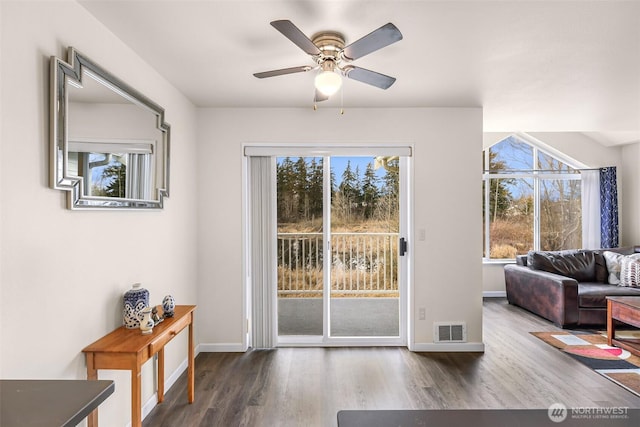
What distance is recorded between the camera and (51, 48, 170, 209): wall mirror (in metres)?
1.65

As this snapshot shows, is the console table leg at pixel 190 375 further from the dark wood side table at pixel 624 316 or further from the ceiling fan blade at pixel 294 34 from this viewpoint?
the dark wood side table at pixel 624 316

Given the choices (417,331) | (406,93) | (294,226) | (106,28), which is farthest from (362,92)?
(417,331)

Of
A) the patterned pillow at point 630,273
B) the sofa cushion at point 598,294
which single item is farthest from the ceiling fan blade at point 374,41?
the patterned pillow at point 630,273

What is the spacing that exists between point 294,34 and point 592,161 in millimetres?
6340

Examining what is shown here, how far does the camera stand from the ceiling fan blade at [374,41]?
1.70 m

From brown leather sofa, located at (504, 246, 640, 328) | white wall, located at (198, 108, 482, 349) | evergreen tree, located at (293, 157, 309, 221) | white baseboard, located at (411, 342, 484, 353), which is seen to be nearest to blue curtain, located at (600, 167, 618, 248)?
brown leather sofa, located at (504, 246, 640, 328)

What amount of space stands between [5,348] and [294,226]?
268cm

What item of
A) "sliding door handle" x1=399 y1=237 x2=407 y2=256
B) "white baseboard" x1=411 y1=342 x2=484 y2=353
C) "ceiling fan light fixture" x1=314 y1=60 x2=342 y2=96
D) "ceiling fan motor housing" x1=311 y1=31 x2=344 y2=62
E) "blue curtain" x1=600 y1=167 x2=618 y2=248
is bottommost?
"white baseboard" x1=411 y1=342 x2=484 y2=353

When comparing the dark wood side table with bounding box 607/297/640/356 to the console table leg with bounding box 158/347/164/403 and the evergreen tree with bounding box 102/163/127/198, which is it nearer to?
the console table leg with bounding box 158/347/164/403

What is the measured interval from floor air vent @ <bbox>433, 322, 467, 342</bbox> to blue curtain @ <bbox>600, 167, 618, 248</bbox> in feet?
12.8

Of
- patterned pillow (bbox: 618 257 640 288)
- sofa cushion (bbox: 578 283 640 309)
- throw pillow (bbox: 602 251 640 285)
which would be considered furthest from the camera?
throw pillow (bbox: 602 251 640 285)

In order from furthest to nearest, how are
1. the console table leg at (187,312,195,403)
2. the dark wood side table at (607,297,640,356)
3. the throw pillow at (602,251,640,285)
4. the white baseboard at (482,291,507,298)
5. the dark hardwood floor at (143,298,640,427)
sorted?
the white baseboard at (482,291,507,298), the throw pillow at (602,251,640,285), the dark wood side table at (607,297,640,356), the console table leg at (187,312,195,403), the dark hardwood floor at (143,298,640,427)

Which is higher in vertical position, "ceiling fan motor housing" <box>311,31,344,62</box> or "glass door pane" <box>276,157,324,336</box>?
"ceiling fan motor housing" <box>311,31,344,62</box>

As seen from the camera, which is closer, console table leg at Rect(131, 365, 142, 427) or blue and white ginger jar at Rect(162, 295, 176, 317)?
console table leg at Rect(131, 365, 142, 427)
